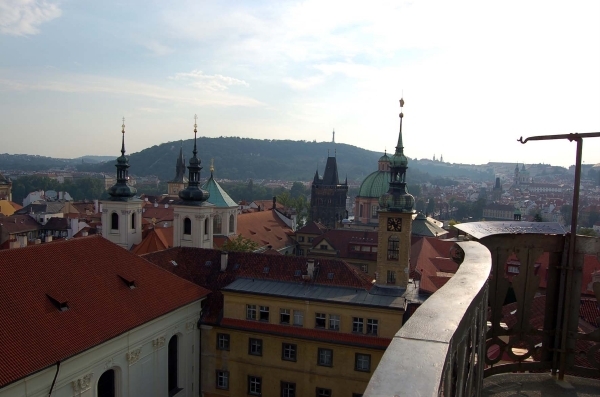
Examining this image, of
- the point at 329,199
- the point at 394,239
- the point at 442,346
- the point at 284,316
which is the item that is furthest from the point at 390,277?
the point at 329,199

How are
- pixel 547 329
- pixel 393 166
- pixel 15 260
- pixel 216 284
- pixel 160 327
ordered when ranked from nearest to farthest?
pixel 547 329 < pixel 15 260 < pixel 160 327 < pixel 216 284 < pixel 393 166

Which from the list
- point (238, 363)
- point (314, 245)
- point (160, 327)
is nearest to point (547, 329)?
point (160, 327)

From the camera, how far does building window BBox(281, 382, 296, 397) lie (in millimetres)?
21453

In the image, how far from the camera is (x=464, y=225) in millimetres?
5145

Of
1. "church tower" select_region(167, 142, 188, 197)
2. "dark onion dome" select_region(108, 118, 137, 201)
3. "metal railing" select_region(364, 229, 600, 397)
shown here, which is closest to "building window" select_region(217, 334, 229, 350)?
"metal railing" select_region(364, 229, 600, 397)

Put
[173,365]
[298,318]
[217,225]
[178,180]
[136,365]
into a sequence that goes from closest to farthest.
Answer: [136,365], [173,365], [298,318], [217,225], [178,180]

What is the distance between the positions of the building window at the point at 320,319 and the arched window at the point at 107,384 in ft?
27.5

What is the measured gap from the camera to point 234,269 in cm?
2511

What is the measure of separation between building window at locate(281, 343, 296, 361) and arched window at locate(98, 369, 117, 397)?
282 inches

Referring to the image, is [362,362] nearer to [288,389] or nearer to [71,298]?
[288,389]

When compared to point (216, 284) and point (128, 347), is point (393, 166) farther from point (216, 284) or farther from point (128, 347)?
point (128, 347)

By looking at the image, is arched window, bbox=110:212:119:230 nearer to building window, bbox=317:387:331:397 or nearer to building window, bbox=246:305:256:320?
building window, bbox=246:305:256:320

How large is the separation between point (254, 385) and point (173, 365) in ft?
11.9

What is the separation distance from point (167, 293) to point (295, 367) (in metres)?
6.24
